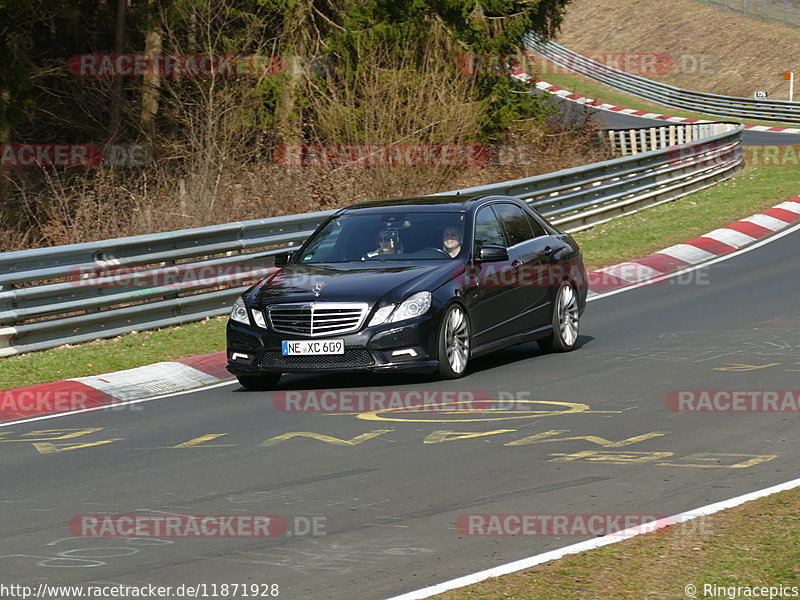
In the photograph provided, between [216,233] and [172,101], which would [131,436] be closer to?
[216,233]

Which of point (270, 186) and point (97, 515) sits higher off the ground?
point (270, 186)

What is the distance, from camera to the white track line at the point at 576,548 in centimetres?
546

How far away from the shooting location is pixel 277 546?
6246 millimetres

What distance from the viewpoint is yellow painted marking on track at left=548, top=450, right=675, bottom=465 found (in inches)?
313

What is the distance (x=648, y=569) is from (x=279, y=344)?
19.9 feet

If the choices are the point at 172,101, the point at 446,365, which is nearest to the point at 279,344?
the point at 446,365

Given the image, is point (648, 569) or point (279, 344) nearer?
point (648, 569)

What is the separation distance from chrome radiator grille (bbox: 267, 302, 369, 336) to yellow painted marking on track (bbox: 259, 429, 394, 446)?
5.78 feet

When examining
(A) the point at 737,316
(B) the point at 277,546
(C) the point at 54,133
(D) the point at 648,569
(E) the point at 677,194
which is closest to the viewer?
(D) the point at 648,569

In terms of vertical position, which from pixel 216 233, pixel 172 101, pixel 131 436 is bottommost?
pixel 131 436

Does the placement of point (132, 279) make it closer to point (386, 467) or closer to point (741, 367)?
point (741, 367)

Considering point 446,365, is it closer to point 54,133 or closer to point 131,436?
point 131,436

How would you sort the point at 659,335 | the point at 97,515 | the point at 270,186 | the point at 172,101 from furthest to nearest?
1. the point at 172,101
2. the point at 270,186
3. the point at 659,335
4. the point at 97,515

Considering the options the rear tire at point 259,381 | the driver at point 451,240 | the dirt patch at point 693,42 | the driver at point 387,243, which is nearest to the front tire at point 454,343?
the driver at point 451,240
